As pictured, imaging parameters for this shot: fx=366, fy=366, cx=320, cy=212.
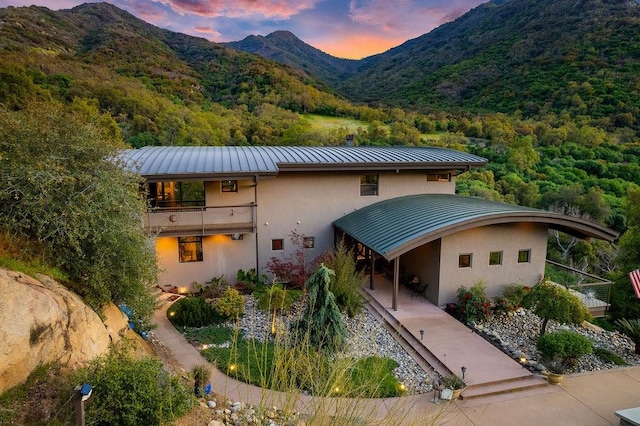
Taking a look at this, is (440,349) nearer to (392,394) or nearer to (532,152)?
(392,394)

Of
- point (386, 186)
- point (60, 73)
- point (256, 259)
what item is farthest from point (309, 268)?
point (60, 73)

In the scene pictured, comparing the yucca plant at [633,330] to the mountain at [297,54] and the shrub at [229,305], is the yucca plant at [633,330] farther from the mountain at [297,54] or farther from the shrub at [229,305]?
the mountain at [297,54]

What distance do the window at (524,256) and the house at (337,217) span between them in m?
0.05

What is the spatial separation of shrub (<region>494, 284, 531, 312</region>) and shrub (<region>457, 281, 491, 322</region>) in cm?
50

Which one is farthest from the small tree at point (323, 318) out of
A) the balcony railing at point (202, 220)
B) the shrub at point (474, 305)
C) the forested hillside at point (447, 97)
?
the forested hillside at point (447, 97)

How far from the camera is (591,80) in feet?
139

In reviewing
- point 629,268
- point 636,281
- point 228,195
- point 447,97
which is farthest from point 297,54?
point 636,281

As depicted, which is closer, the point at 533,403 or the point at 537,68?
the point at 533,403

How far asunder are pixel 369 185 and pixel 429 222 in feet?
15.6

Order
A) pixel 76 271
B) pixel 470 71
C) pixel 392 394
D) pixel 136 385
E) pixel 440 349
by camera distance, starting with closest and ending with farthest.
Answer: pixel 136 385 → pixel 76 271 → pixel 392 394 → pixel 440 349 → pixel 470 71

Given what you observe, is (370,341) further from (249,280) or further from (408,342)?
(249,280)

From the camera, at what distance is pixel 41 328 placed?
5902 millimetres

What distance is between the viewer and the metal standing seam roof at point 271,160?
13.6m

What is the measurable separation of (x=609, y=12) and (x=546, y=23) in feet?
24.8
